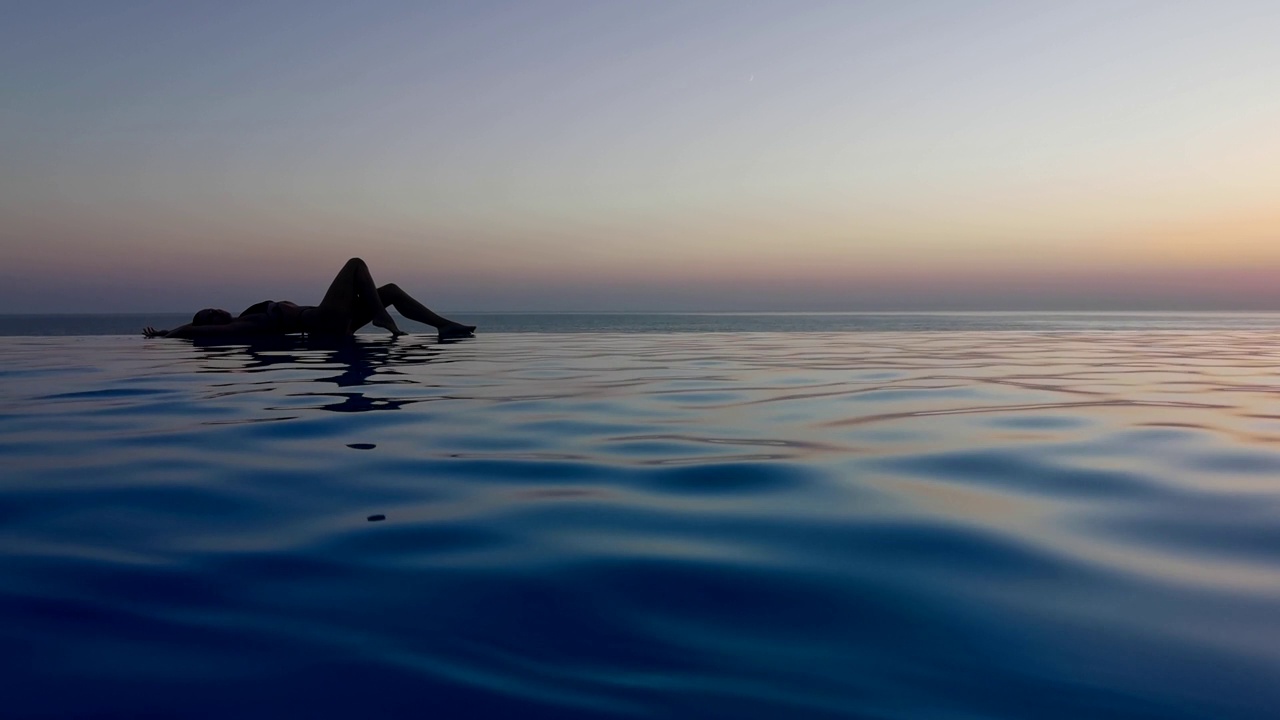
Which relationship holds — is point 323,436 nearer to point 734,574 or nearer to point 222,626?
point 222,626

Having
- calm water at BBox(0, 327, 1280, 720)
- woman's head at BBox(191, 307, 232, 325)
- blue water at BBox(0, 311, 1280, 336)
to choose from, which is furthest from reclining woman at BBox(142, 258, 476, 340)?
blue water at BBox(0, 311, 1280, 336)

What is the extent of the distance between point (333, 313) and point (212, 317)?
226 centimetres

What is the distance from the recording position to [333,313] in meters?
11.8

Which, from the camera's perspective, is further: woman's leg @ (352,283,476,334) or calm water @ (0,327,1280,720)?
woman's leg @ (352,283,476,334)

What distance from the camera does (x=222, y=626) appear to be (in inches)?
59.6

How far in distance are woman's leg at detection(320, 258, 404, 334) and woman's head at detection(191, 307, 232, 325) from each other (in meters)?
2.00

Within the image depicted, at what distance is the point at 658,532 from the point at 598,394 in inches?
142

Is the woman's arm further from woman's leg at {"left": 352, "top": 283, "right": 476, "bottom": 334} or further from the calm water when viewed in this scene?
the calm water

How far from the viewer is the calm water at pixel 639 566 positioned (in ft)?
4.19

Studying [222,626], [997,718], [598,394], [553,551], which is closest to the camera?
[997,718]

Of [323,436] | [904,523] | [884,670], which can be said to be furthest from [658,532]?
[323,436]

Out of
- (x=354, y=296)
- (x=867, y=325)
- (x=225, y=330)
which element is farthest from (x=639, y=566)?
(x=867, y=325)

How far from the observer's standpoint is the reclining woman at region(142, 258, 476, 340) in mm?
11469

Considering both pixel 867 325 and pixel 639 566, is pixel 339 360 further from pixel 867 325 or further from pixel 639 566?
pixel 867 325
